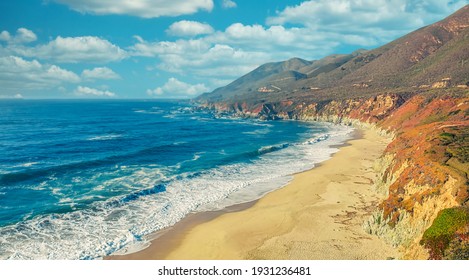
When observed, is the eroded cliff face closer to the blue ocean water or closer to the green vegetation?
the green vegetation

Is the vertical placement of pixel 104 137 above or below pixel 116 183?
above

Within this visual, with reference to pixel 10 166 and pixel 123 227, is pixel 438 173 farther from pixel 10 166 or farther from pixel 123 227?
pixel 10 166

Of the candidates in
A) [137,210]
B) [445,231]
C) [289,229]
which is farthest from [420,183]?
[137,210]

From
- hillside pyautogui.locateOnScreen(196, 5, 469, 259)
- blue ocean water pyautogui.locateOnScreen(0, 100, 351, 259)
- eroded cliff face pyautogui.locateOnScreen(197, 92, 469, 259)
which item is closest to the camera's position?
hillside pyautogui.locateOnScreen(196, 5, 469, 259)

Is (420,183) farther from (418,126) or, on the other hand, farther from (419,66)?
(419,66)

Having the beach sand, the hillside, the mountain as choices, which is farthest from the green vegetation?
the mountain
